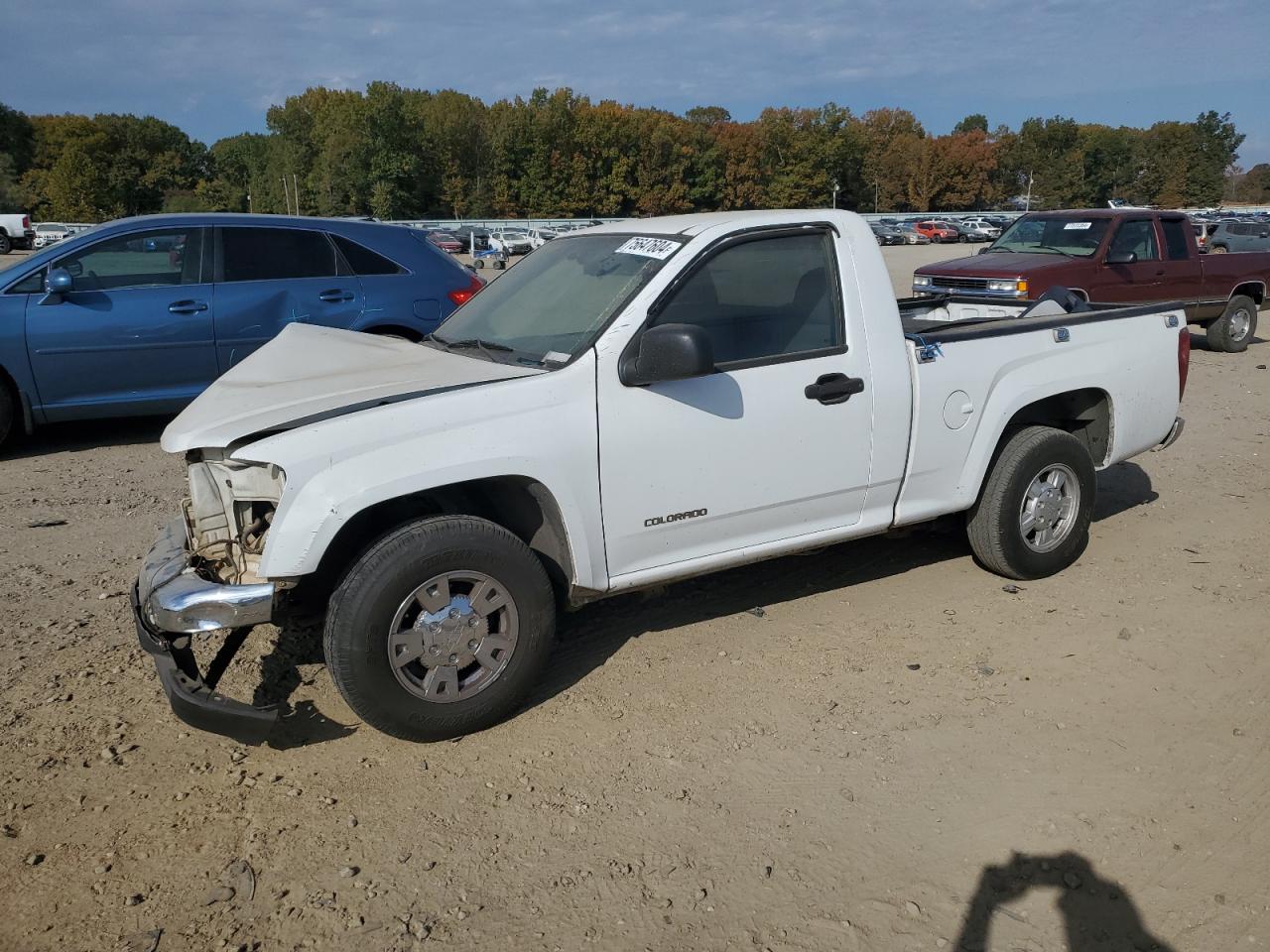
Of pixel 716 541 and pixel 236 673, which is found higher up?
pixel 716 541

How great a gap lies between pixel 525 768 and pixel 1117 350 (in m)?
3.71

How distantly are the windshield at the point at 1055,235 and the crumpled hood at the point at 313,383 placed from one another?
9.99 metres

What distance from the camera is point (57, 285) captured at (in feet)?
23.9

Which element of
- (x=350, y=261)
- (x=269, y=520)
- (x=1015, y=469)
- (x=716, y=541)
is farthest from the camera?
(x=350, y=261)

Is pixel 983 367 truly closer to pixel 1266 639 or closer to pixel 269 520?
pixel 1266 639

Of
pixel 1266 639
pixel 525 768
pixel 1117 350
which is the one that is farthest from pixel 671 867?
pixel 1117 350

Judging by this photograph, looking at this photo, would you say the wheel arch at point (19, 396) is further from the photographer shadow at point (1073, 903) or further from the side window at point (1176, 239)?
the side window at point (1176, 239)

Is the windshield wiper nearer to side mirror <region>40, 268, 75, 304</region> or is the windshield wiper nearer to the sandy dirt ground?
the sandy dirt ground

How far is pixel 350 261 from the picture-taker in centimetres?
808

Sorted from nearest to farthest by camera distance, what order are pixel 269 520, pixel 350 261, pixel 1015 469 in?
pixel 269 520, pixel 1015 469, pixel 350 261

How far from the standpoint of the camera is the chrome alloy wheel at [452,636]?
3.51 meters

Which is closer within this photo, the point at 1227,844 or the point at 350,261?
the point at 1227,844

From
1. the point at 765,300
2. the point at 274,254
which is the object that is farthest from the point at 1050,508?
the point at 274,254

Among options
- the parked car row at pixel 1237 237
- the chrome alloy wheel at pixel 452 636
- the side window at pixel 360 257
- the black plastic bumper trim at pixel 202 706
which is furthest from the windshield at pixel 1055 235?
the parked car row at pixel 1237 237
